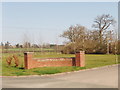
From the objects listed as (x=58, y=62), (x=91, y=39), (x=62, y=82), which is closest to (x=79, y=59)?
(x=58, y=62)

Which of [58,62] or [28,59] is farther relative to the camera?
[58,62]

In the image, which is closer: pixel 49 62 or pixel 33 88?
pixel 33 88

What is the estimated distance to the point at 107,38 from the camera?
49781mm

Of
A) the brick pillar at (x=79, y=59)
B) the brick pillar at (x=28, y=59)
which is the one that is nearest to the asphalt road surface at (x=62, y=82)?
the brick pillar at (x=28, y=59)

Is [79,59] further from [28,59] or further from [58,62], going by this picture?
[28,59]

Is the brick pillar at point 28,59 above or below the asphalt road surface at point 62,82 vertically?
above

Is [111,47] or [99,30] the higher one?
[99,30]

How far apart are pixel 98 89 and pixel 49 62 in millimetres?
9077

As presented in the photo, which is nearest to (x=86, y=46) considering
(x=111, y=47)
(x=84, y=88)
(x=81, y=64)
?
(x=111, y=47)

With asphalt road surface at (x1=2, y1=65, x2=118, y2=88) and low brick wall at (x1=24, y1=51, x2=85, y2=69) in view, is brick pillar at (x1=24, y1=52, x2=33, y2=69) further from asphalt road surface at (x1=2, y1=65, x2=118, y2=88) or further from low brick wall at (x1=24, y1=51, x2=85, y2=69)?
asphalt road surface at (x1=2, y1=65, x2=118, y2=88)

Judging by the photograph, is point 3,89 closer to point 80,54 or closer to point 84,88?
point 84,88

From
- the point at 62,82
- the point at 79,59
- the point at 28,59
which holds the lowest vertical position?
the point at 62,82

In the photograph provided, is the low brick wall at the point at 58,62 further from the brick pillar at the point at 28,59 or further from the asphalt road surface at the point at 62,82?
the asphalt road surface at the point at 62,82

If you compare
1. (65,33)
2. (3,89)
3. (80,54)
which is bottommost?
(3,89)
